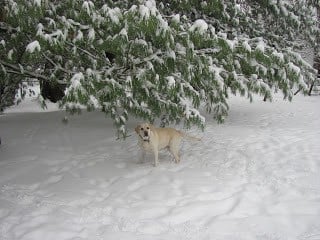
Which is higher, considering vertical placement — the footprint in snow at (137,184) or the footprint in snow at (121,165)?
the footprint in snow at (121,165)

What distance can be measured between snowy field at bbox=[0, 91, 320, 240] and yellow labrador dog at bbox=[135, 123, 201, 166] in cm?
25

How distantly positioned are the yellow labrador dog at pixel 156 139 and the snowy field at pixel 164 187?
25 cm

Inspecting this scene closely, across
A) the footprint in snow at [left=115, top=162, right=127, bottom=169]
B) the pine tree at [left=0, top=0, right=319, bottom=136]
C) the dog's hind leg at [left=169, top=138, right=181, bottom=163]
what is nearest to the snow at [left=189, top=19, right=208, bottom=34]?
the pine tree at [left=0, top=0, right=319, bottom=136]

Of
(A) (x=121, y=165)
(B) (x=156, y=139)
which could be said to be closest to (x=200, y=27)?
(B) (x=156, y=139)

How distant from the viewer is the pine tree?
525cm

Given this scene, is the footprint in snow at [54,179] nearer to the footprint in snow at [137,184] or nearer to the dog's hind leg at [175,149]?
the footprint in snow at [137,184]

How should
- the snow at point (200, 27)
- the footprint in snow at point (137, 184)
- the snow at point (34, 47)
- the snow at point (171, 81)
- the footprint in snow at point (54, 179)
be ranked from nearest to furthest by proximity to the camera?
the snow at point (34, 47) → the snow at point (200, 27) → the snow at point (171, 81) → the footprint in snow at point (137, 184) → the footprint in snow at point (54, 179)

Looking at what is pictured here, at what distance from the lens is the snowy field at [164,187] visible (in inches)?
189

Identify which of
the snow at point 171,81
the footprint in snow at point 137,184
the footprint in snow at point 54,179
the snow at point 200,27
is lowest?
the footprint in snow at point 54,179

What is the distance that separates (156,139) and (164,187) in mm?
1128

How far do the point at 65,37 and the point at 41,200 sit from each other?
7.75ft

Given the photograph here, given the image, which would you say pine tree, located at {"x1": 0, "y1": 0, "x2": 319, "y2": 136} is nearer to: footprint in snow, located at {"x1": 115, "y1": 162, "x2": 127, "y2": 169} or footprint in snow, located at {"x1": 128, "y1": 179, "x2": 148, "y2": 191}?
footprint in snow, located at {"x1": 128, "y1": 179, "x2": 148, "y2": 191}

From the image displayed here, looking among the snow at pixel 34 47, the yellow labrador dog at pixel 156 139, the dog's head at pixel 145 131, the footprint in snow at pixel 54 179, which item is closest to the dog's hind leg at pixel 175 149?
the yellow labrador dog at pixel 156 139

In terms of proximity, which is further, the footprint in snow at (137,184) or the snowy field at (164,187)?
the footprint in snow at (137,184)
